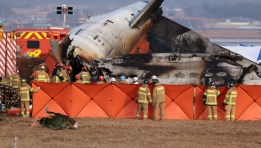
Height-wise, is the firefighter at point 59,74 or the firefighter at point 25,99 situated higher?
the firefighter at point 59,74

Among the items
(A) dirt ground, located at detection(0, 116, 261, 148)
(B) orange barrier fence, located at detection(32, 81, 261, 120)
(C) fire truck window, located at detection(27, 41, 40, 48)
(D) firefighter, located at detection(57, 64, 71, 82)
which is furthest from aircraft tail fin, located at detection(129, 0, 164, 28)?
(C) fire truck window, located at detection(27, 41, 40, 48)

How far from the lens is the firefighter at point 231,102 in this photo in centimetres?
2882

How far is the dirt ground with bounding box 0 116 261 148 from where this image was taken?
22.3 meters

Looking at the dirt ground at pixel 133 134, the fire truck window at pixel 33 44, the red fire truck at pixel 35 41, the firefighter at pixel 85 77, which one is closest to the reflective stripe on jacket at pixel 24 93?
the dirt ground at pixel 133 134

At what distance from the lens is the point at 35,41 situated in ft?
172

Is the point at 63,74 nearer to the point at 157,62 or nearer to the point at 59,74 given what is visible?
the point at 59,74

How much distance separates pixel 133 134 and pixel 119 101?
17.0 feet

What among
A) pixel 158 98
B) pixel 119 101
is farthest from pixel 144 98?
pixel 119 101

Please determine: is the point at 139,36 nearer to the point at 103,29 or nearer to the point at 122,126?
the point at 103,29

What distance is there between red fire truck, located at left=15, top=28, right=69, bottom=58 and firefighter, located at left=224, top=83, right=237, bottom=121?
24.8 m

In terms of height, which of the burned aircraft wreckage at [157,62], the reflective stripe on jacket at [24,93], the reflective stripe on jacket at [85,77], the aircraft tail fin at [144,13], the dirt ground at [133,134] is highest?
the aircraft tail fin at [144,13]

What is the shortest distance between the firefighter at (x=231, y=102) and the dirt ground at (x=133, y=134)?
74 cm

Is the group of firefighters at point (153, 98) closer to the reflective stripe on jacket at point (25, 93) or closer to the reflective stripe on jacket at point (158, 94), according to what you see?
the reflective stripe on jacket at point (158, 94)

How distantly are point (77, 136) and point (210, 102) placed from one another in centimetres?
733
